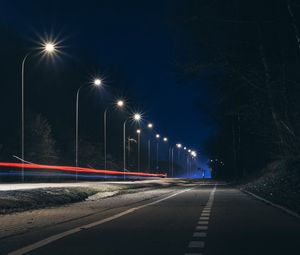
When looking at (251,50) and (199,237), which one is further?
(251,50)

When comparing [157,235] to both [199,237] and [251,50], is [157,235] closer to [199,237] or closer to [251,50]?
[199,237]

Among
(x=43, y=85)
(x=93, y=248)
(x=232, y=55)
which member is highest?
(x=43, y=85)

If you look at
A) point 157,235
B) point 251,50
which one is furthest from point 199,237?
point 251,50

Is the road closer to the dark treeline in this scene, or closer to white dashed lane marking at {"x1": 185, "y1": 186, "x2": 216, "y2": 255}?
white dashed lane marking at {"x1": 185, "y1": 186, "x2": 216, "y2": 255}

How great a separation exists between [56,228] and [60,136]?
349 ft

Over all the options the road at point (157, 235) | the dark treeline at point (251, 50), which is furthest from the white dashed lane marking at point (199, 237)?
the dark treeline at point (251, 50)

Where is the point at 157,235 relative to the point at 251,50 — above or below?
below

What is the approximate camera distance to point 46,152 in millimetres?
97750

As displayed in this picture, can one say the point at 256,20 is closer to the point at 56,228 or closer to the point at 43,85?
the point at 56,228

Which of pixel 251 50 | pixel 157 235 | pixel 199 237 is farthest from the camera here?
pixel 251 50

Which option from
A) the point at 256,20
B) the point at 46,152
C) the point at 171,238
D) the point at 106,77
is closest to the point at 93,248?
the point at 171,238

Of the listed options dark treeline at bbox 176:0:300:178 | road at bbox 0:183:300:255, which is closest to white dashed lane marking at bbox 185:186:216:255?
road at bbox 0:183:300:255

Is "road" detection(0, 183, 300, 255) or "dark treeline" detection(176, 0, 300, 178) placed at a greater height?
"dark treeline" detection(176, 0, 300, 178)

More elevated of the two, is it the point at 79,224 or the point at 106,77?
the point at 106,77
